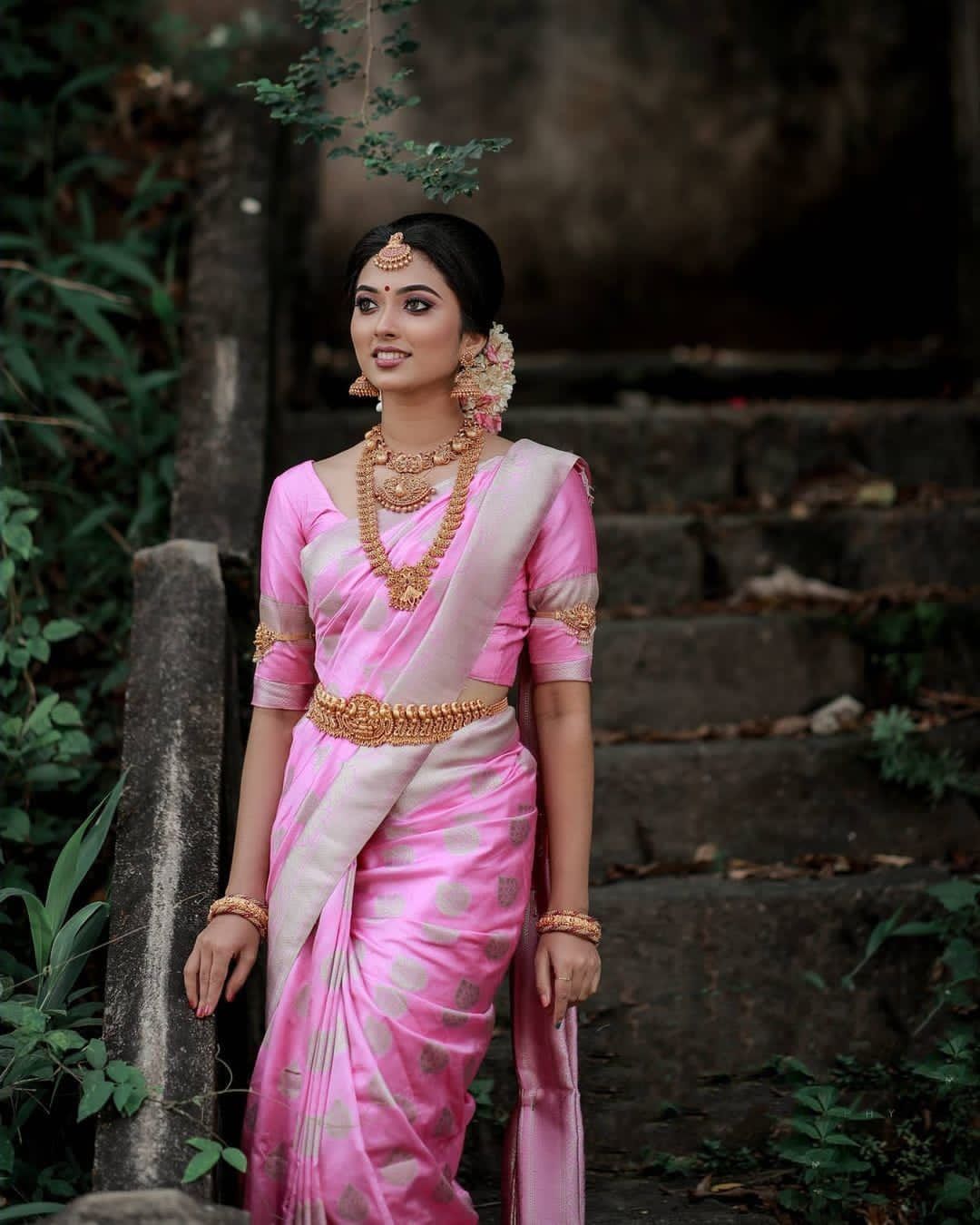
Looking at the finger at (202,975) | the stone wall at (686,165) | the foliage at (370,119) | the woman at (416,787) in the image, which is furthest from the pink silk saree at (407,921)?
the stone wall at (686,165)

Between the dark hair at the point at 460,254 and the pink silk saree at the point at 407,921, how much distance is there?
0.27m

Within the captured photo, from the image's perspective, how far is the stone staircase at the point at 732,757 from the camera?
3129mm

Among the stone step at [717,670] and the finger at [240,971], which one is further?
the stone step at [717,670]

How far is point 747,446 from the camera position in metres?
4.51

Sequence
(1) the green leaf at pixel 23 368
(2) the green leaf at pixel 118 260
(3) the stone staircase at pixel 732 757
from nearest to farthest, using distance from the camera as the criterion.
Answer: (3) the stone staircase at pixel 732 757 < (1) the green leaf at pixel 23 368 < (2) the green leaf at pixel 118 260

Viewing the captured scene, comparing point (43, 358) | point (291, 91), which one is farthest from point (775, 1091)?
point (43, 358)

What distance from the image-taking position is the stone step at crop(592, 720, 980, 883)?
352cm

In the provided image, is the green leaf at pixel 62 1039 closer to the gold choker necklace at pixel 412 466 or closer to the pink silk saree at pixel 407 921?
the pink silk saree at pixel 407 921

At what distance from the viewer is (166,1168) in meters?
2.18

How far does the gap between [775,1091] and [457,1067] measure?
3.57 feet

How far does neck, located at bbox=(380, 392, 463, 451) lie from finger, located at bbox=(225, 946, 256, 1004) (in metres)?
0.91

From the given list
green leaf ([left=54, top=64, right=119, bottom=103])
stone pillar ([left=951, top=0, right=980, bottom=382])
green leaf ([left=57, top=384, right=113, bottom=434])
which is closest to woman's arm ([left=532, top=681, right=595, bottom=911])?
green leaf ([left=57, top=384, right=113, bottom=434])

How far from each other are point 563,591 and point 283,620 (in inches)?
20.1

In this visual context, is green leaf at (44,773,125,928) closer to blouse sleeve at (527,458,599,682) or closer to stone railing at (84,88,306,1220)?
stone railing at (84,88,306,1220)
